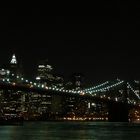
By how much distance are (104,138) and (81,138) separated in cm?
228

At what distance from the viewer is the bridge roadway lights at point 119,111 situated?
120188 millimetres

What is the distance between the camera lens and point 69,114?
528 feet

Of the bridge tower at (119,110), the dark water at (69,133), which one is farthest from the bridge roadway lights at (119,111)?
the dark water at (69,133)

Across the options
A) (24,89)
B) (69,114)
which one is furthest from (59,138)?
(69,114)

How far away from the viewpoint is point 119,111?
395 feet

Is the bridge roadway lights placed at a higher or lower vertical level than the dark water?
higher

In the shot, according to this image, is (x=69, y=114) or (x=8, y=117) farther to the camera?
(x=69, y=114)

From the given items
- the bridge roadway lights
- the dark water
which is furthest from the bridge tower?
the dark water

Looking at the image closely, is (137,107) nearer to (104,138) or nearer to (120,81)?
(120,81)

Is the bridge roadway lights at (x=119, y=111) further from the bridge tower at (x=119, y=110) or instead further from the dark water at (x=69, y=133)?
the dark water at (x=69, y=133)

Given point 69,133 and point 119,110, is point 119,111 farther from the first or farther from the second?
point 69,133

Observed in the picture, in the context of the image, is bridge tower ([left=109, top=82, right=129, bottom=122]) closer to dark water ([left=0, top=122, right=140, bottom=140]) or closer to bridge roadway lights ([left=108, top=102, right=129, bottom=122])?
bridge roadway lights ([left=108, top=102, right=129, bottom=122])

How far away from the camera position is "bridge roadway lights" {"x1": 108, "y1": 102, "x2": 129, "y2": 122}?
120188 millimetres

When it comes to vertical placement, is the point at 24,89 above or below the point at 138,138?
above
